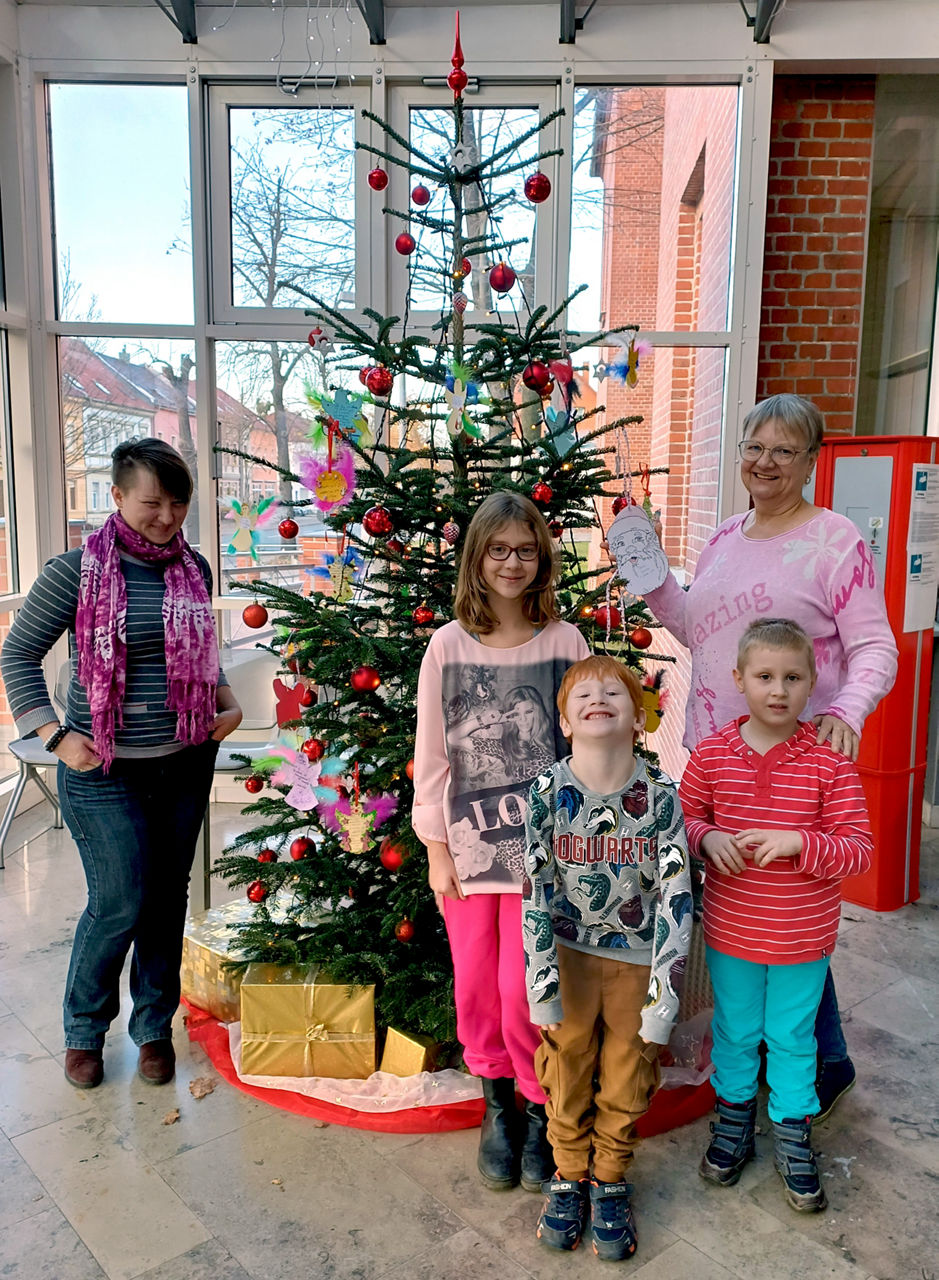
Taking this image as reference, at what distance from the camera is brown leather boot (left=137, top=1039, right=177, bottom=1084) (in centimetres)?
246

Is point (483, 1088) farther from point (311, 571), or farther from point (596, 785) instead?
point (311, 571)

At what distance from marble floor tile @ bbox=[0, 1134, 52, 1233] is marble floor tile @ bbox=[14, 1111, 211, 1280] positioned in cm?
2

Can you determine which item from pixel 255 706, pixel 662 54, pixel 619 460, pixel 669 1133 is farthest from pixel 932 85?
pixel 669 1133

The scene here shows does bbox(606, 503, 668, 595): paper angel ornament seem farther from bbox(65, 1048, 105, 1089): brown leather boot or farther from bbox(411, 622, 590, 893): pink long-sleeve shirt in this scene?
bbox(65, 1048, 105, 1089): brown leather boot

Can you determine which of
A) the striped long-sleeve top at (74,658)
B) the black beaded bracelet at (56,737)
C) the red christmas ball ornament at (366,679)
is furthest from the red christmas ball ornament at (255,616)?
the black beaded bracelet at (56,737)

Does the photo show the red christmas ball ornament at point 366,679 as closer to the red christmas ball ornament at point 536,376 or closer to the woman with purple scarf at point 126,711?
the woman with purple scarf at point 126,711

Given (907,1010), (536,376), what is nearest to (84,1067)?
(536,376)

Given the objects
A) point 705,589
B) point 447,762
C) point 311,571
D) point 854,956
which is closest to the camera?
point 447,762

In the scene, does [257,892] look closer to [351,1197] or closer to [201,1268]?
[351,1197]

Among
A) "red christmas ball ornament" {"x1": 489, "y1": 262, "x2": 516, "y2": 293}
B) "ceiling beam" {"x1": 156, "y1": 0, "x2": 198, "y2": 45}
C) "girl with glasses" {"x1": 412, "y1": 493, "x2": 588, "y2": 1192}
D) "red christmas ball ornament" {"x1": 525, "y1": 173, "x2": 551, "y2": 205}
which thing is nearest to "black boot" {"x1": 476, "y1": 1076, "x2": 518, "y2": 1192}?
"girl with glasses" {"x1": 412, "y1": 493, "x2": 588, "y2": 1192}

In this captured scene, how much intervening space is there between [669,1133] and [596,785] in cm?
100

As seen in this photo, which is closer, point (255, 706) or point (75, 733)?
point (75, 733)

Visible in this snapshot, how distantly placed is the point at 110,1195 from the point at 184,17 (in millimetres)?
4347

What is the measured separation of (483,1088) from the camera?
2.19m
